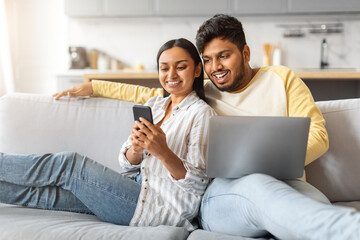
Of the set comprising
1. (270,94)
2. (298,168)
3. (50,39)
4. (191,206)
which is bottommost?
(191,206)

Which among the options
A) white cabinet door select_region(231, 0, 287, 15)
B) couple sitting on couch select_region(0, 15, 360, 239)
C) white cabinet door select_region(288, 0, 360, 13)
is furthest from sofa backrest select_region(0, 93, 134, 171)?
white cabinet door select_region(288, 0, 360, 13)

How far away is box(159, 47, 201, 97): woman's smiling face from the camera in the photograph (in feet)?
4.90

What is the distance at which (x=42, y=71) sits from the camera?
177 inches

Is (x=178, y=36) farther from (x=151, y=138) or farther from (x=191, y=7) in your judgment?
(x=151, y=138)

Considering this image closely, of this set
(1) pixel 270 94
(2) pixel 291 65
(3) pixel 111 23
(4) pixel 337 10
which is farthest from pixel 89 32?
(1) pixel 270 94

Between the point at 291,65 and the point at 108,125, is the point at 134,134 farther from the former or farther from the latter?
the point at 291,65

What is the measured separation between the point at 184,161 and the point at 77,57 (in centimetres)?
331

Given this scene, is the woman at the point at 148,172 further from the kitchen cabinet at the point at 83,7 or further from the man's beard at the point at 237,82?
the kitchen cabinet at the point at 83,7

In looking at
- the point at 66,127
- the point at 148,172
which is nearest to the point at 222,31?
the point at 148,172

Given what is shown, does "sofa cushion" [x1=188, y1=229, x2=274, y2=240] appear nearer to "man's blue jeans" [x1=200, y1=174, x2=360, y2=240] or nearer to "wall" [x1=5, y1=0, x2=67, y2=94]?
"man's blue jeans" [x1=200, y1=174, x2=360, y2=240]

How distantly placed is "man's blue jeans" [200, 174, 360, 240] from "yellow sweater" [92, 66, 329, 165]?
262 mm

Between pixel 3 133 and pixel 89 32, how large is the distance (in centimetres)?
285

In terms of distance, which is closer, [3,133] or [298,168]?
[298,168]

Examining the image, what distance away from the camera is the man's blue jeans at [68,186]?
1371mm
